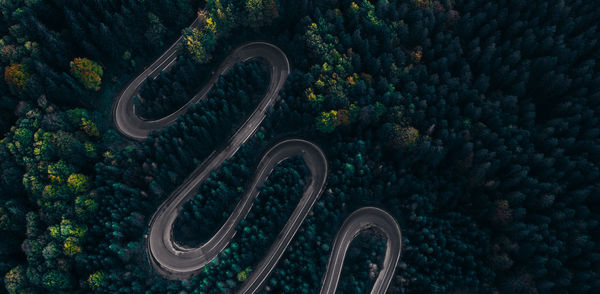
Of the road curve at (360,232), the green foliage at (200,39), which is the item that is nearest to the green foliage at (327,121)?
the road curve at (360,232)

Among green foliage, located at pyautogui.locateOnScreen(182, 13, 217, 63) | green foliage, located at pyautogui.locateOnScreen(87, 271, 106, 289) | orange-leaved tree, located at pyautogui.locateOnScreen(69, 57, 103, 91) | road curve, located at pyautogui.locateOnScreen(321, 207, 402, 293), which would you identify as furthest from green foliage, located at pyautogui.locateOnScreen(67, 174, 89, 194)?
road curve, located at pyautogui.locateOnScreen(321, 207, 402, 293)

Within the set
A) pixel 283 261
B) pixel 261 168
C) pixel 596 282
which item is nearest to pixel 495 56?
pixel 596 282

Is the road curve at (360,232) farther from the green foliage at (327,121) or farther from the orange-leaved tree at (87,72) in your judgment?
the orange-leaved tree at (87,72)

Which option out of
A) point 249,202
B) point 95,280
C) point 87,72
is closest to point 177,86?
point 87,72

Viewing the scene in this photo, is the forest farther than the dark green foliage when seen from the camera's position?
No

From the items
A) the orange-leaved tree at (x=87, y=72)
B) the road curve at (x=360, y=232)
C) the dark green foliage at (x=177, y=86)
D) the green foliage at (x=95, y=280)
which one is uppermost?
the orange-leaved tree at (x=87, y=72)

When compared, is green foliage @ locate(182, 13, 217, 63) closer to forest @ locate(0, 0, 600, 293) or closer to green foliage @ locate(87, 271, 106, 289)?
forest @ locate(0, 0, 600, 293)

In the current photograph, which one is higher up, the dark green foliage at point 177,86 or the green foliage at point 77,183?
the dark green foliage at point 177,86

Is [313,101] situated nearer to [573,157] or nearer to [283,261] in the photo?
[283,261]
